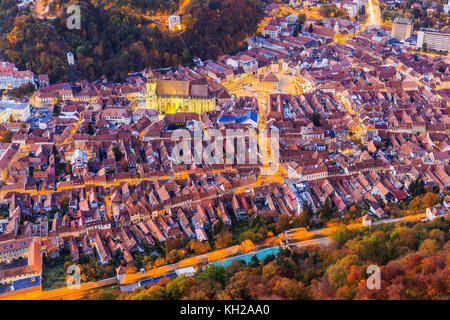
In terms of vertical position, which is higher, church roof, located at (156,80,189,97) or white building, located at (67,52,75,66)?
white building, located at (67,52,75,66)

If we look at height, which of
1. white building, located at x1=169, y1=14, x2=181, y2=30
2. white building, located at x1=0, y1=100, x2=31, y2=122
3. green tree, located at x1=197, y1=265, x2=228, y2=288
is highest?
white building, located at x1=169, y1=14, x2=181, y2=30

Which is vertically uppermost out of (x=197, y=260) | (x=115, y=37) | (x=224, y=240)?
(x=115, y=37)

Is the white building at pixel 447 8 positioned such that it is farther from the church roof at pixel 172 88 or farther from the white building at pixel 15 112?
the white building at pixel 15 112

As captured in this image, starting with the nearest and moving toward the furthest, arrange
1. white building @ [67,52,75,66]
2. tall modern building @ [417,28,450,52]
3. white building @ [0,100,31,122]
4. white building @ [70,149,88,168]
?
1. white building @ [70,149,88,168]
2. white building @ [0,100,31,122]
3. white building @ [67,52,75,66]
4. tall modern building @ [417,28,450,52]

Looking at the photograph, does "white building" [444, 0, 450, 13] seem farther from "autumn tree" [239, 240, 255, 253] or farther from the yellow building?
"autumn tree" [239, 240, 255, 253]

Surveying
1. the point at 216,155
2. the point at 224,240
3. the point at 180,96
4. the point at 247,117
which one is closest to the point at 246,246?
the point at 224,240

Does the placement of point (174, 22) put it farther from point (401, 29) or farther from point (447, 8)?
point (447, 8)

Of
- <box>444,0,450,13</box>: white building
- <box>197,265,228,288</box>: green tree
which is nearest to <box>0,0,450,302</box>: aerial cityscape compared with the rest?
<box>197,265,228,288</box>: green tree
